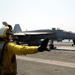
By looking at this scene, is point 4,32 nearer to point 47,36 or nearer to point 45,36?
point 47,36

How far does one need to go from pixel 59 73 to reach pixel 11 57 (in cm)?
776

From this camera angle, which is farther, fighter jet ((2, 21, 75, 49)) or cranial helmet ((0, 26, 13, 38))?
fighter jet ((2, 21, 75, 49))

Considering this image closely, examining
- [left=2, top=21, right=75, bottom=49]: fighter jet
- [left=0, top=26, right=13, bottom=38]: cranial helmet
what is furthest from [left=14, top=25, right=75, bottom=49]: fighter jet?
[left=0, top=26, right=13, bottom=38]: cranial helmet

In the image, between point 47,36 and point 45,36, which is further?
point 45,36

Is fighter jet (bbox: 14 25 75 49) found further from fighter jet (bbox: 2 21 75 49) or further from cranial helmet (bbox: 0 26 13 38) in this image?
cranial helmet (bbox: 0 26 13 38)

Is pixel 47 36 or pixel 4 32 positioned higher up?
pixel 4 32

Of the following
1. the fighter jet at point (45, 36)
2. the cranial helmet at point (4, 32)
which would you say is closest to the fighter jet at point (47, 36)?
the fighter jet at point (45, 36)

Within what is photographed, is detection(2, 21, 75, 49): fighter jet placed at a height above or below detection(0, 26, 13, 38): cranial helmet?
below

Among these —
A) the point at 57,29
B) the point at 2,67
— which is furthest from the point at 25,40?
the point at 2,67

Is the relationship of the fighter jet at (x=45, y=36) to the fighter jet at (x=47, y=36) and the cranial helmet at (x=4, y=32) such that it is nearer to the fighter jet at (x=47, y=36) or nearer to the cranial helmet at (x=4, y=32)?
the fighter jet at (x=47, y=36)

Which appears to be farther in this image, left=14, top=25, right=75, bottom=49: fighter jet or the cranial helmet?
left=14, top=25, right=75, bottom=49: fighter jet

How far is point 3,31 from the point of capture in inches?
158

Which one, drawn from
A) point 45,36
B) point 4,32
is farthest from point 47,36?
point 4,32

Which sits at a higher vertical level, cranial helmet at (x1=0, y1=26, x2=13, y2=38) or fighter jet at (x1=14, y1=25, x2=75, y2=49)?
cranial helmet at (x1=0, y1=26, x2=13, y2=38)
